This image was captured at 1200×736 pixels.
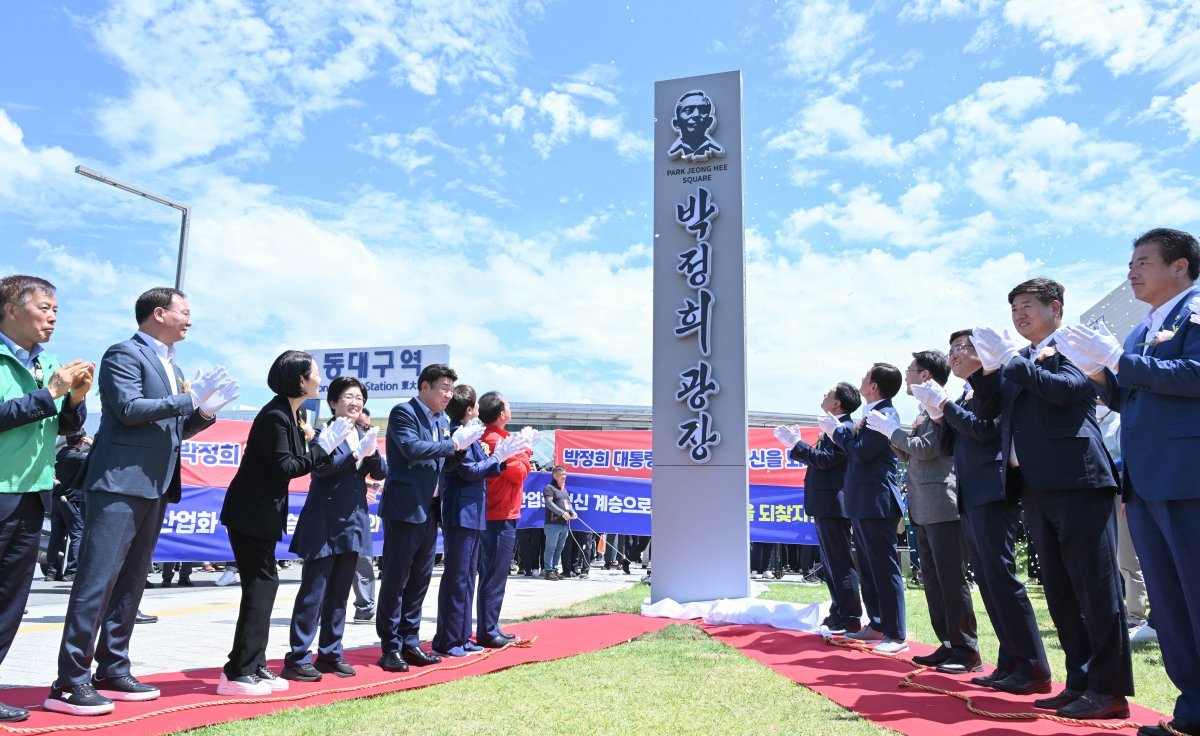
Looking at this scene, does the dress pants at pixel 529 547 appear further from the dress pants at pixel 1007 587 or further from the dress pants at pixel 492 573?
the dress pants at pixel 1007 587

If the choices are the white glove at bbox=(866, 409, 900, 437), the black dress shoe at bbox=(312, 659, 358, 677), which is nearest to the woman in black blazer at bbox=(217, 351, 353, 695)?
the black dress shoe at bbox=(312, 659, 358, 677)

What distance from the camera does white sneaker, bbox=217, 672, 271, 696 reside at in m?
4.03

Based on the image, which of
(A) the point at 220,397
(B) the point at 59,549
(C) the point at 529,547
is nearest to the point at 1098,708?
(A) the point at 220,397

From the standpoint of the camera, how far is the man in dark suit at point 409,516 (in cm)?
500

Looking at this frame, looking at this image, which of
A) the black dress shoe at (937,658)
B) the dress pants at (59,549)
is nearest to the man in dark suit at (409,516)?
the black dress shoe at (937,658)

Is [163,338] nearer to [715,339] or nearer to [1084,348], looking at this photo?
[1084,348]

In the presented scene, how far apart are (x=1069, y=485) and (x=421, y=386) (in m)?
3.82

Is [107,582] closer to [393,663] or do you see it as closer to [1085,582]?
[393,663]

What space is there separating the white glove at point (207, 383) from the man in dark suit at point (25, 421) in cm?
46

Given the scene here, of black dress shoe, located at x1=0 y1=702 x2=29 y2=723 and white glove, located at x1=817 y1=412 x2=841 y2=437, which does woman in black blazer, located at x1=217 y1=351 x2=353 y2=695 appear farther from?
white glove, located at x1=817 y1=412 x2=841 y2=437

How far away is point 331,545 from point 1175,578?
414 cm

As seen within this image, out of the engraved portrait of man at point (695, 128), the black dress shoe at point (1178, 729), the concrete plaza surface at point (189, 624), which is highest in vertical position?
the engraved portrait of man at point (695, 128)

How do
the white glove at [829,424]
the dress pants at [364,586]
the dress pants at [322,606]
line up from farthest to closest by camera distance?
the dress pants at [364,586] < the white glove at [829,424] < the dress pants at [322,606]

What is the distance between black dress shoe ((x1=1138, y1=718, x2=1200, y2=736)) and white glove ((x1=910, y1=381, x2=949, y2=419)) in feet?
6.17
